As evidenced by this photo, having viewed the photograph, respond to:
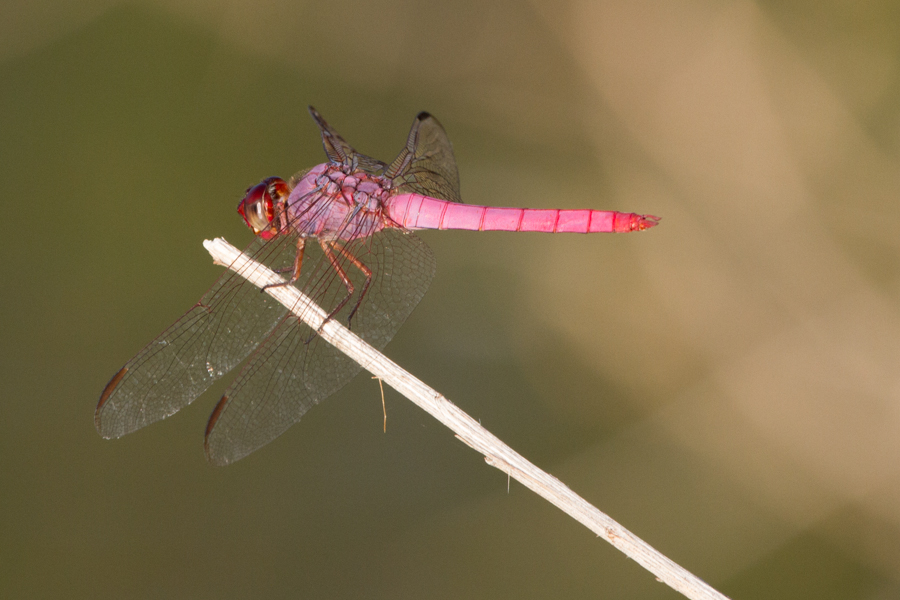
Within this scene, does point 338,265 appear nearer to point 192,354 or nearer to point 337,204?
point 337,204

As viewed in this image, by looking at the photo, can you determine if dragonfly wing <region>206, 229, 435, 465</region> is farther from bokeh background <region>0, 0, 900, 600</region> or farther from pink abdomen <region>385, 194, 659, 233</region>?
bokeh background <region>0, 0, 900, 600</region>

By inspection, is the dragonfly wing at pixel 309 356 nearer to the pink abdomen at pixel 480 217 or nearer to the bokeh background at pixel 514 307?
the pink abdomen at pixel 480 217

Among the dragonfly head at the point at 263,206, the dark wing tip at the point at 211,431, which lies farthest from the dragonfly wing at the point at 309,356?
the dragonfly head at the point at 263,206

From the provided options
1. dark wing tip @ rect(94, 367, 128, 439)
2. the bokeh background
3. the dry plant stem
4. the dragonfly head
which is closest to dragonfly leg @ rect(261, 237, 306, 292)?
the dragonfly head

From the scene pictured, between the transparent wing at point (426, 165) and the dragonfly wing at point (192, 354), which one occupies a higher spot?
the transparent wing at point (426, 165)

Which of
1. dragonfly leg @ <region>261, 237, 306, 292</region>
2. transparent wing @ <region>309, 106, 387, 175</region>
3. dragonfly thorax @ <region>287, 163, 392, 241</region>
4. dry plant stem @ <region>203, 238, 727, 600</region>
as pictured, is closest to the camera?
dry plant stem @ <region>203, 238, 727, 600</region>
